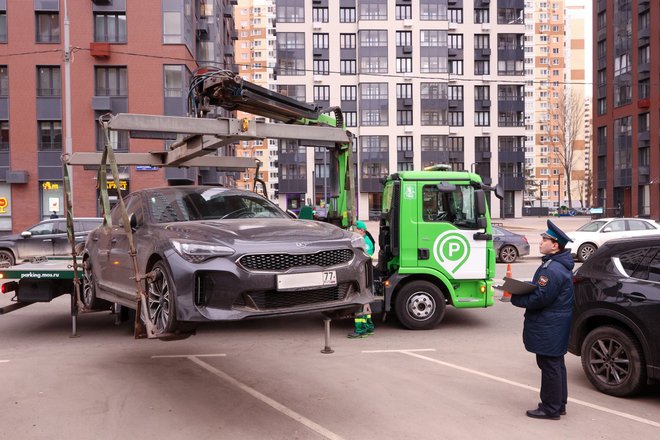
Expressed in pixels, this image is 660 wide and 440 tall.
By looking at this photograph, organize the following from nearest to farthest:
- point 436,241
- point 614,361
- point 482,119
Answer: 1. point 614,361
2. point 436,241
3. point 482,119

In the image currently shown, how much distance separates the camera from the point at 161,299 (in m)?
5.00

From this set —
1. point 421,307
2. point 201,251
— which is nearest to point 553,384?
point 201,251

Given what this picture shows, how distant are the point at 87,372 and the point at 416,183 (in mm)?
4998

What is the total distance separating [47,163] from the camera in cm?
3241

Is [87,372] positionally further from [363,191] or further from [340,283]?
[363,191]

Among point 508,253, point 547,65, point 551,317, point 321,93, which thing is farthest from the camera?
point 547,65

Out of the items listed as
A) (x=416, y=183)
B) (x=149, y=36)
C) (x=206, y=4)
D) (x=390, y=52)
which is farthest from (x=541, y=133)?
(x=416, y=183)

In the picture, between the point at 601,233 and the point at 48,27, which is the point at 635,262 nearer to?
the point at 601,233

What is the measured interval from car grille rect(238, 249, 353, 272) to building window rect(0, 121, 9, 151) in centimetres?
3289

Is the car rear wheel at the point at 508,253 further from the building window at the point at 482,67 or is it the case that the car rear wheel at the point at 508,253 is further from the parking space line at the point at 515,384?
the building window at the point at 482,67

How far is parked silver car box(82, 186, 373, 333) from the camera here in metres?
4.60

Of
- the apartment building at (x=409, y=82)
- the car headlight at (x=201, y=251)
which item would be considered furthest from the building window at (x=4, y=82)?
the apartment building at (x=409, y=82)

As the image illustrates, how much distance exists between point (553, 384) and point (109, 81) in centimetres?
3244

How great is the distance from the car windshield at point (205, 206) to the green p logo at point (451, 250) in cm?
286
